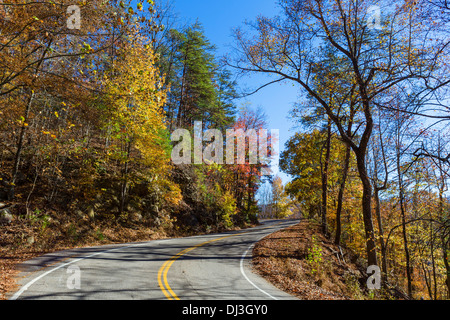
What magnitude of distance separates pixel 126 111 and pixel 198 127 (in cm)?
1931

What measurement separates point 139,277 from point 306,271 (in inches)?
314

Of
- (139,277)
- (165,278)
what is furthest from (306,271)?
(139,277)

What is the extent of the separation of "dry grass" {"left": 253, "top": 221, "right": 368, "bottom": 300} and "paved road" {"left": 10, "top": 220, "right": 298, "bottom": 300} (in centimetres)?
95

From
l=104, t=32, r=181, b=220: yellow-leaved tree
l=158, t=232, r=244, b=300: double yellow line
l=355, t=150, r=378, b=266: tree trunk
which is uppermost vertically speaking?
l=104, t=32, r=181, b=220: yellow-leaved tree

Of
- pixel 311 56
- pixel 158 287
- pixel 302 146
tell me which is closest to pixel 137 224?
pixel 158 287

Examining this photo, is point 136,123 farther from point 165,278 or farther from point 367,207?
point 367,207

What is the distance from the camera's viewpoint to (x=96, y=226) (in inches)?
588

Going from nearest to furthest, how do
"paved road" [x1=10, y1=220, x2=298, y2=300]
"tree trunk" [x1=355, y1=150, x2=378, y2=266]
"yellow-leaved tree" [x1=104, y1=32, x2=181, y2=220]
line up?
"paved road" [x1=10, y1=220, x2=298, y2=300] → "tree trunk" [x1=355, y1=150, x2=378, y2=266] → "yellow-leaved tree" [x1=104, y1=32, x2=181, y2=220]

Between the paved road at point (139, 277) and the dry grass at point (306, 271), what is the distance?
0.95m

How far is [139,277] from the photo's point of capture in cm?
780

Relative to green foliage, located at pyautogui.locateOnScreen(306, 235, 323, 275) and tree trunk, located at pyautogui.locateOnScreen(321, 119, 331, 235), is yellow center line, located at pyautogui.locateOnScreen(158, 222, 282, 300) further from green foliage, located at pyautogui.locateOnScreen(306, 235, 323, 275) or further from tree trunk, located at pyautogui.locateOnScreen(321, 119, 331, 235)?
tree trunk, located at pyautogui.locateOnScreen(321, 119, 331, 235)

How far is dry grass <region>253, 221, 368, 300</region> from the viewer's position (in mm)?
9227

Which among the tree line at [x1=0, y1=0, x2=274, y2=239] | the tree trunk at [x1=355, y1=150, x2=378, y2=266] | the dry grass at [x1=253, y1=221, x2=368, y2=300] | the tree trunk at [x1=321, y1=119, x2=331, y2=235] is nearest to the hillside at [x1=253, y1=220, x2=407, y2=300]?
the dry grass at [x1=253, y1=221, x2=368, y2=300]

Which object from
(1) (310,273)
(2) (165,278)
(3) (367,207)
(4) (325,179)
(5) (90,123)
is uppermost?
(5) (90,123)
